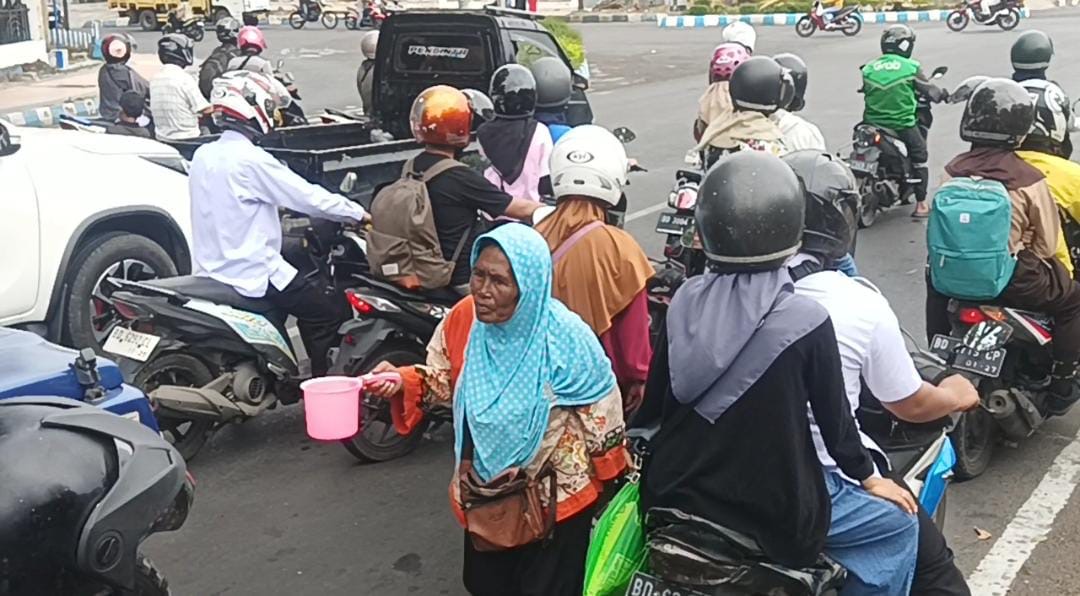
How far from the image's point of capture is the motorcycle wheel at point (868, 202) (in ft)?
32.2

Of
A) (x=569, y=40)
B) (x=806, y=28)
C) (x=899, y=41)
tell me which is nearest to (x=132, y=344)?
(x=899, y=41)

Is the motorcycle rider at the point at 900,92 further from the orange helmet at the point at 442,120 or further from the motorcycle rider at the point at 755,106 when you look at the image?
the orange helmet at the point at 442,120

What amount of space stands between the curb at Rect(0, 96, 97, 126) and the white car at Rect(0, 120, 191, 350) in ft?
35.1

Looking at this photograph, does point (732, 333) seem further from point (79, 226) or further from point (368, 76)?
point (368, 76)

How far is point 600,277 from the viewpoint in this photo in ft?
13.8

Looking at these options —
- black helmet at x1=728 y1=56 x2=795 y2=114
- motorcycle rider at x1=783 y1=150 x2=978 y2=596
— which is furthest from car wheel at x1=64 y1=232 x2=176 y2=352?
motorcycle rider at x1=783 y1=150 x2=978 y2=596

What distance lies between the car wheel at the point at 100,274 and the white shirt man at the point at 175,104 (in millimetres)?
3647

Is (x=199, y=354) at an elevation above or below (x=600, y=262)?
below

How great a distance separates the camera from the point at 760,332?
2.72m

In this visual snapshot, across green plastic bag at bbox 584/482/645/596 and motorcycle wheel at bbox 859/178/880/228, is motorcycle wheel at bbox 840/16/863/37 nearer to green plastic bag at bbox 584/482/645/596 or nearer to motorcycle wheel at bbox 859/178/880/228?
motorcycle wheel at bbox 859/178/880/228

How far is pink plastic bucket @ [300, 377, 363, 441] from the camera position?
3736 mm

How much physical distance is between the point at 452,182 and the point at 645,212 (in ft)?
18.1

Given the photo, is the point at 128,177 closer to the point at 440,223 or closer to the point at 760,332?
the point at 440,223

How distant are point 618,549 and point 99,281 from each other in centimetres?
440
